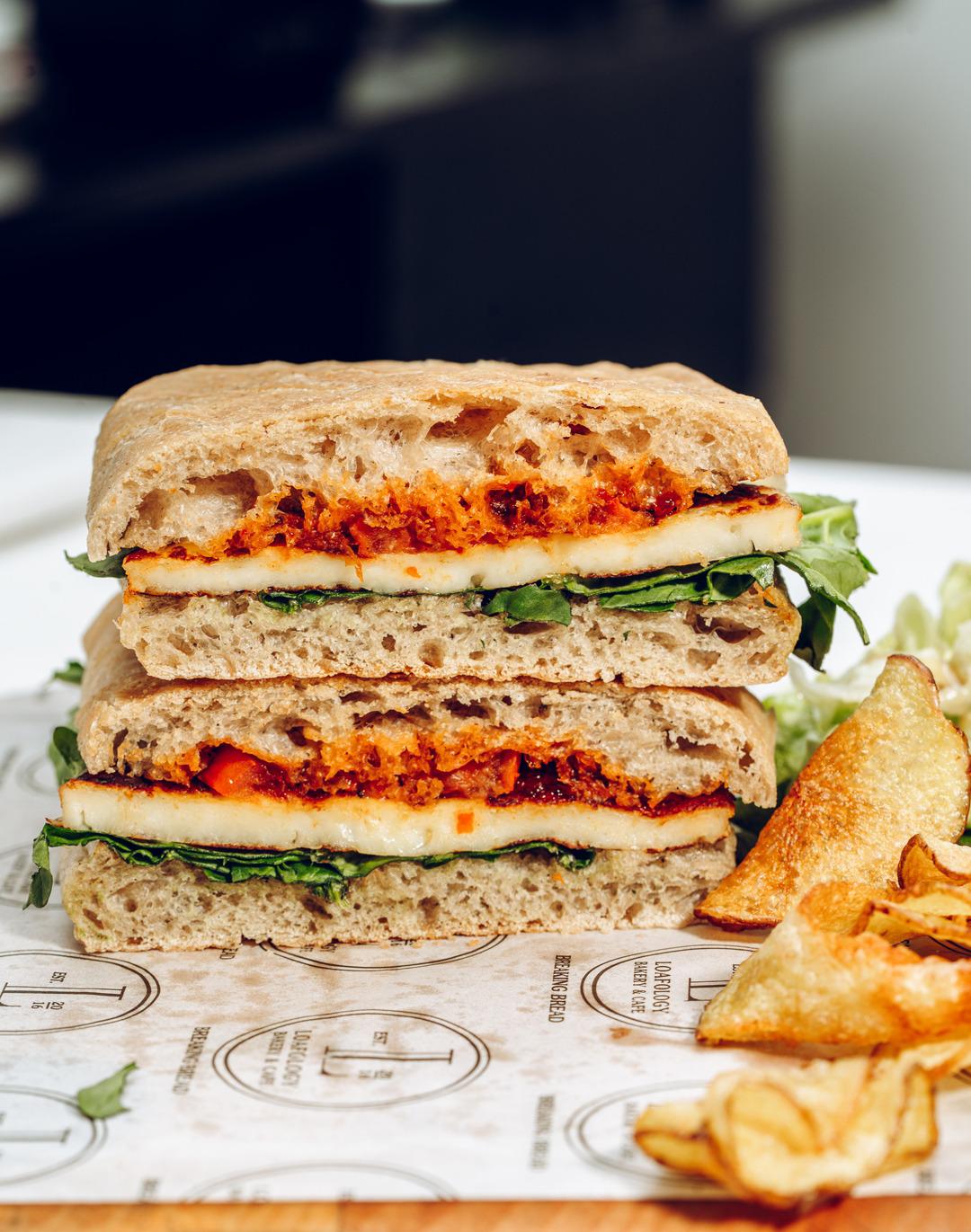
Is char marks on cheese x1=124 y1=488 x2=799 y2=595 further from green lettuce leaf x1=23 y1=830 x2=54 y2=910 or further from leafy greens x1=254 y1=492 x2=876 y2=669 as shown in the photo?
green lettuce leaf x1=23 y1=830 x2=54 y2=910

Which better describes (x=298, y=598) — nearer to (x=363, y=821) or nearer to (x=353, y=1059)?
(x=363, y=821)

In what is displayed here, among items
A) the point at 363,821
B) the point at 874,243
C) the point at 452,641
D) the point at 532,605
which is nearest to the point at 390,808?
the point at 363,821

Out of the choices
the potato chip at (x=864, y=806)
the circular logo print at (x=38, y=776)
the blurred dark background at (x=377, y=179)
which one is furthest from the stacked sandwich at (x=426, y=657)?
the blurred dark background at (x=377, y=179)

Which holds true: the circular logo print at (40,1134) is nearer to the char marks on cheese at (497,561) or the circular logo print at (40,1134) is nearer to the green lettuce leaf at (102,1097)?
the green lettuce leaf at (102,1097)

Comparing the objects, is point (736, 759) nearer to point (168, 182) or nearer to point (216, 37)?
point (168, 182)

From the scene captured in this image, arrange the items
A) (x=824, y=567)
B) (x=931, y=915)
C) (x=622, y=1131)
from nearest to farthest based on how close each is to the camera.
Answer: (x=622, y=1131) < (x=931, y=915) < (x=824, y=567)

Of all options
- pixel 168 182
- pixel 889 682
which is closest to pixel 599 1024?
pixel 889 682

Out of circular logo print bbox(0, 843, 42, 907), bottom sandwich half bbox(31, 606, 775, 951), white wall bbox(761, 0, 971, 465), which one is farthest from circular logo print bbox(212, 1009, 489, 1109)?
white wall bbox(761, 0, 971, 465)
